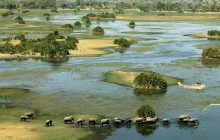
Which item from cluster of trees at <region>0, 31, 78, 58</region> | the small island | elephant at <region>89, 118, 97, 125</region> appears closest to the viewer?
elephant at <region>89, 118, 97, 125</region>

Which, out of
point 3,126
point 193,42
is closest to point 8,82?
point 3,126

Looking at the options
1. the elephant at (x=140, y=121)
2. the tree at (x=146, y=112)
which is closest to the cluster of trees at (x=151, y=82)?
the tree at (x=146, y=112)

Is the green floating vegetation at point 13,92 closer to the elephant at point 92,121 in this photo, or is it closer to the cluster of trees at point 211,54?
the elephant at point 92,121

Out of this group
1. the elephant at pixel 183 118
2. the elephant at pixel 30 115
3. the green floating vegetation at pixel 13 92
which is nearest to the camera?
the elephant at pixel 183 118

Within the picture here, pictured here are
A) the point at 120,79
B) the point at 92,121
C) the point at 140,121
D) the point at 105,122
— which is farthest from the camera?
the point at 120,79

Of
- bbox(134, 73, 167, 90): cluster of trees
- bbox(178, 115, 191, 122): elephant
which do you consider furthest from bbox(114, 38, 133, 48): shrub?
bbox(178, 115, 191, 122): elephant

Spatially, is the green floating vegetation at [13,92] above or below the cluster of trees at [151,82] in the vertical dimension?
below

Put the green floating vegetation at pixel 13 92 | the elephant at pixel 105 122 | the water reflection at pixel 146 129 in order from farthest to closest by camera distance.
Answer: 1. the green floating vegetation at pixel 13 92
2. the elephant at pixel 105 122
3. the water reflection at pixel 146 129

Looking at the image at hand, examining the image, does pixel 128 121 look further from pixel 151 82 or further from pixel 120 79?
pixel 120 79

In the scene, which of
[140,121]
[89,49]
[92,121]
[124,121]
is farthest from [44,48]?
[140,121]

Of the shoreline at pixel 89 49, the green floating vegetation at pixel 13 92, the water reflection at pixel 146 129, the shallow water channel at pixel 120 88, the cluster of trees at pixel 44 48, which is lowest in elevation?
the water reflection at pixel 146 129

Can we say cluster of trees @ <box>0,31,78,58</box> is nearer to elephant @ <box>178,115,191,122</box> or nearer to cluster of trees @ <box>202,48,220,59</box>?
cluster of trees @ <box>202,48,220,59</box>

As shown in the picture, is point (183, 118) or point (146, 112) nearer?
point (183, 118)

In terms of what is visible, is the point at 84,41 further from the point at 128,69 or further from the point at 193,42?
the point at 128,69
